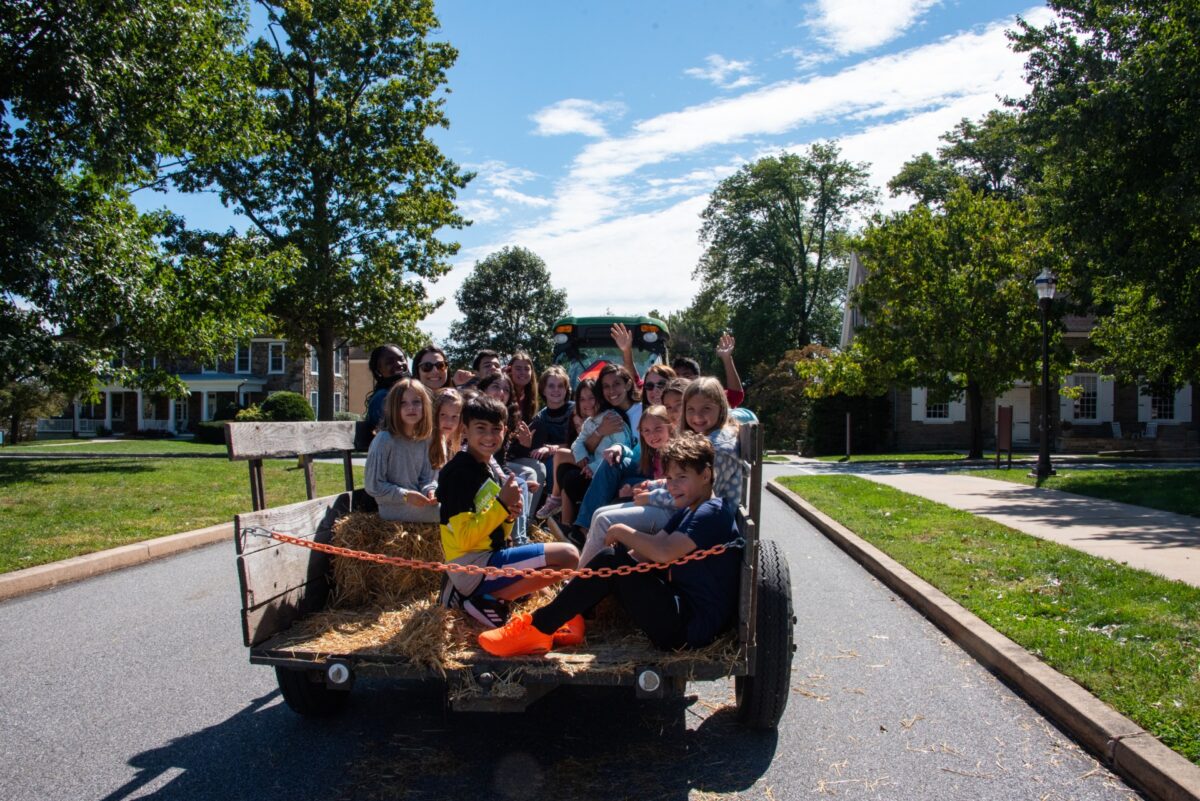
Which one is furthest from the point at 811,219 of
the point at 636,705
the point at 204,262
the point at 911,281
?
the point at 636,705

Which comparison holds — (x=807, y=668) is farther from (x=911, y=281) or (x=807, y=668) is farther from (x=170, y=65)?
(x=911, y=281)

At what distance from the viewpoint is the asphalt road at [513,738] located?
3727mm

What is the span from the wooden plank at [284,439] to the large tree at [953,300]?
2495 cm

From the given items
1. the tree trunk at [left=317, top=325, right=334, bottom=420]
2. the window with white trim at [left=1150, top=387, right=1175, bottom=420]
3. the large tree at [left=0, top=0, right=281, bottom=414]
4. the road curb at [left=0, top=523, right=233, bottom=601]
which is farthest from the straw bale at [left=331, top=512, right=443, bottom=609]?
the window with white trim at [left=1150, top=387, right=1175, bottom=420]

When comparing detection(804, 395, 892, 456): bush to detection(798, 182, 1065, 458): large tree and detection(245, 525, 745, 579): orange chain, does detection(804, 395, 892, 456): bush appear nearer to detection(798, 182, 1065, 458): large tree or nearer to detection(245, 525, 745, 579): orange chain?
detection(798, 182, 1065, 458): large tree

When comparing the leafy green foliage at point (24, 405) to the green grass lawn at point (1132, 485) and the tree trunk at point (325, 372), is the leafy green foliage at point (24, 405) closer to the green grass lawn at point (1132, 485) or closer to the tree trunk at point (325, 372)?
the tree trunk at point (325, 372)

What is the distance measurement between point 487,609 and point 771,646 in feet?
4.25

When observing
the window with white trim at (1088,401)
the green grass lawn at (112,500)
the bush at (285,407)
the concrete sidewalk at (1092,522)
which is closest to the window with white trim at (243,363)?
the bush at (285,407)

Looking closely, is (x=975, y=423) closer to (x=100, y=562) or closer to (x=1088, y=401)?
(x=1088, y=401)

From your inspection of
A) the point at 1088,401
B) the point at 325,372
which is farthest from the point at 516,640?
the point at 1088,401

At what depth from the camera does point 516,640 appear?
12.4 ft

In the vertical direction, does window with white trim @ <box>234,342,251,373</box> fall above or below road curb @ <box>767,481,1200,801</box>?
above

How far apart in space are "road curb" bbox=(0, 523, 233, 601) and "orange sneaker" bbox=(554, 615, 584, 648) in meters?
5.96

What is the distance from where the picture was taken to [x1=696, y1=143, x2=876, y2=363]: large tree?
55.5 m
